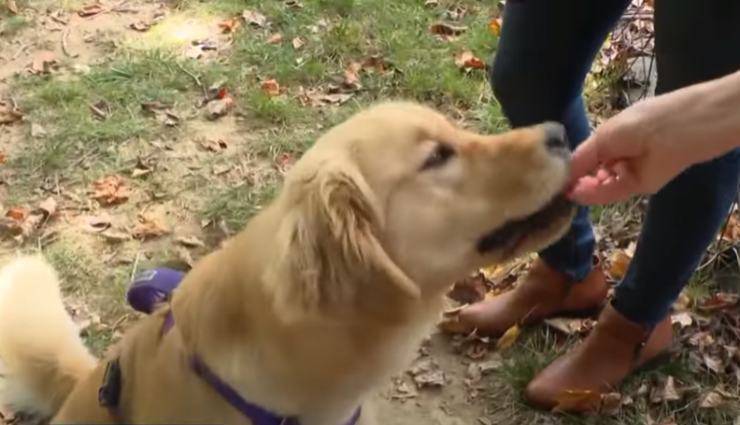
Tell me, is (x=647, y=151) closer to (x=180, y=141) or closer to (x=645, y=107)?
(x=645, y=107)

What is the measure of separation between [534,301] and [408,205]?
45.3 inches

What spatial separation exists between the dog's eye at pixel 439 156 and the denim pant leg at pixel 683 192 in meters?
0.60

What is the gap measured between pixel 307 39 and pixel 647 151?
2745mm

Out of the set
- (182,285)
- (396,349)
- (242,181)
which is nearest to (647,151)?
(396,349)

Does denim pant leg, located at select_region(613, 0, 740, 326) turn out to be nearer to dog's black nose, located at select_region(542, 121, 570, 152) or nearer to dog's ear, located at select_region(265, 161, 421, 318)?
dog's black nose, located at select_region(542, 121, 570, 152)

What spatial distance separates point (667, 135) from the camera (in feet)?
6.36

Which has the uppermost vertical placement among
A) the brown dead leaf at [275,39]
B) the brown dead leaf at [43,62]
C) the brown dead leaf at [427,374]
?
the brown dead leaf at [275,39]

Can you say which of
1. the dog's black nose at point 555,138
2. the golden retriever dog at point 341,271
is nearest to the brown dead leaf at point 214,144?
the golden retriever dog at point 341,271

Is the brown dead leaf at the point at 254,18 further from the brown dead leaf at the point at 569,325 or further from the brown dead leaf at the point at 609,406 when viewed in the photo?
the brown dead leaf at the point at 609,406

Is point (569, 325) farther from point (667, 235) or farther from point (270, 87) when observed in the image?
point (270, 87)

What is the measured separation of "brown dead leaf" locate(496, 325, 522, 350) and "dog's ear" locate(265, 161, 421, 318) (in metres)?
1.20

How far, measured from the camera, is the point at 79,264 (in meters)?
3.44

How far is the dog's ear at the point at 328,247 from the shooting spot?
1737mm

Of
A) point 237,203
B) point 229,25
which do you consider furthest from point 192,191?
point 229,25
